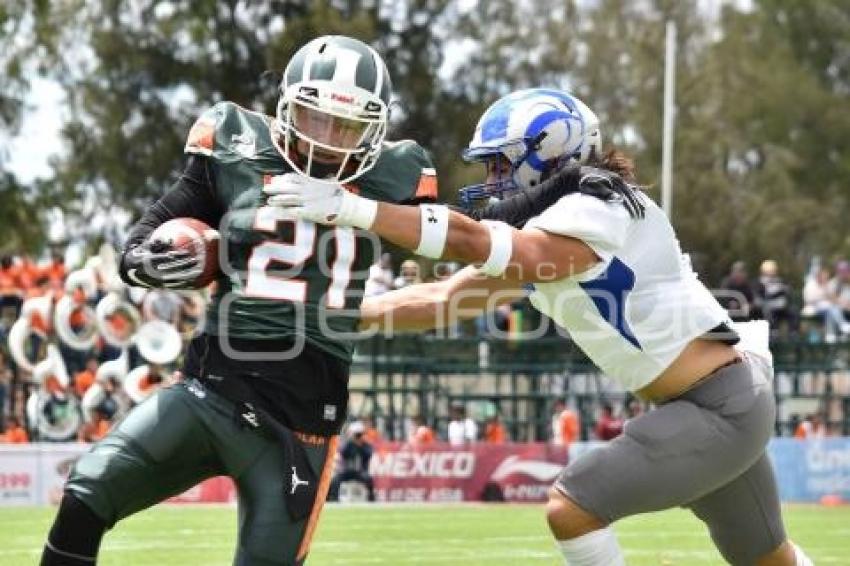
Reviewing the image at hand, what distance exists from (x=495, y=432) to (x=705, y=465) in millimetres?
15176

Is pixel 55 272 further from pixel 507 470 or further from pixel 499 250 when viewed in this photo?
pixel 499 250

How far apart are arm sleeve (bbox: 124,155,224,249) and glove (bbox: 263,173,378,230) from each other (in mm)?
563

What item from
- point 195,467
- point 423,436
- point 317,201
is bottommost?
point 423,436

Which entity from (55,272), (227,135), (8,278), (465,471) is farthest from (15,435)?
(227,135)

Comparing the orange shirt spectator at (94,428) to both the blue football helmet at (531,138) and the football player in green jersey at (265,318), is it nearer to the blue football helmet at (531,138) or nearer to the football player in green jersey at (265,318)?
the blue football helmet at (531,138)

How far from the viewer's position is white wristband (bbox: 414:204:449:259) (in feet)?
15.3

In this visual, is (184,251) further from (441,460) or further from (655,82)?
(655,82)

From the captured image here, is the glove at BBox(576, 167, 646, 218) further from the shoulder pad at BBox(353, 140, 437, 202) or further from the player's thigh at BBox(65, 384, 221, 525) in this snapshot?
the player's thigh at BBox(65, 384, 221, 525)

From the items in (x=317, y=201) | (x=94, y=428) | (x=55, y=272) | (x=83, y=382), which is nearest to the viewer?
(x=317, y=201)

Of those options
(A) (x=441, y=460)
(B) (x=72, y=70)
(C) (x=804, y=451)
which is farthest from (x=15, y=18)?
(C) (x=804, y=451)

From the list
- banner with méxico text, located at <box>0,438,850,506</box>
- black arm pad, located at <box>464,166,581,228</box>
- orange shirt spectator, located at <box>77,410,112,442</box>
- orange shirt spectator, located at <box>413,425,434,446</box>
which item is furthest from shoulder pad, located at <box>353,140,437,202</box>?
orange shirt spectator, located at <box>413,425,434,446</box>

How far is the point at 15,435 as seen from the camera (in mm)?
17578

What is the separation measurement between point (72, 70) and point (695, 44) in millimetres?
19647

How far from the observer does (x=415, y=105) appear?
3584cm
